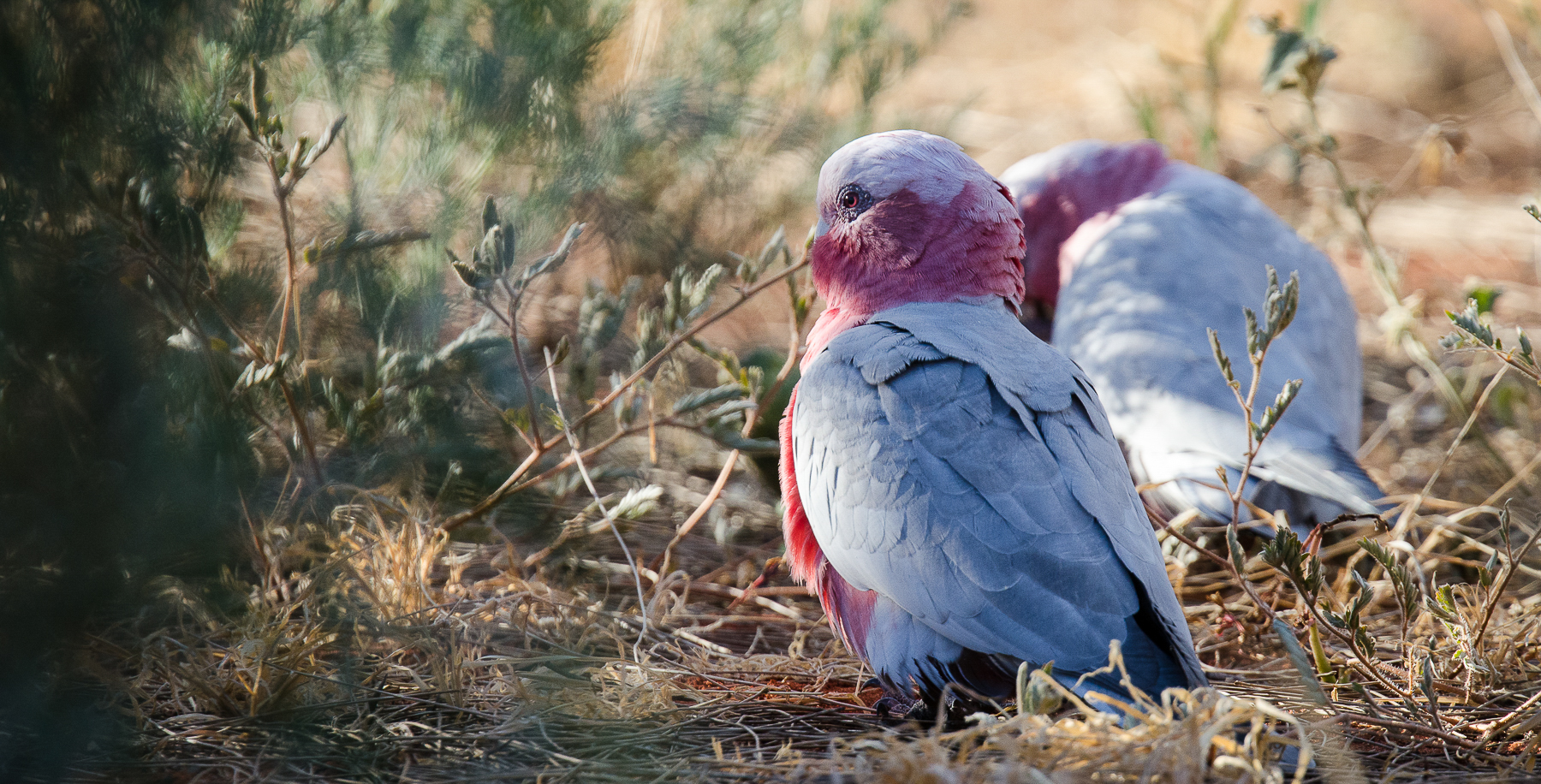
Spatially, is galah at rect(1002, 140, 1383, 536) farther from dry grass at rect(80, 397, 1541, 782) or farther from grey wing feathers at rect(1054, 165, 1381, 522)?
dry grass at rect(80, 397, 1541, 782)

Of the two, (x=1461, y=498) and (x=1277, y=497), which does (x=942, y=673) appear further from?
(x=1461, y=498)

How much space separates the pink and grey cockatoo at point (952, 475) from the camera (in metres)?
1.75

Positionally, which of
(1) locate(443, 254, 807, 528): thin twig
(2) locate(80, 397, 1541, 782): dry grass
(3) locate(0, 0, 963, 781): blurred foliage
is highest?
(3) locate(0, 0, 963, 781): blurred foliage

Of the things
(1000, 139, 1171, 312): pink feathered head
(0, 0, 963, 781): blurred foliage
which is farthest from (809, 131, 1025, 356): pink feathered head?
(1000, 139, 1171, 312): pink feathered head

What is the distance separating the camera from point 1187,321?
115 inches

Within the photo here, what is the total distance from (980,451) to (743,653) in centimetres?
99

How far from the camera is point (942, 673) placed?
6.18ft

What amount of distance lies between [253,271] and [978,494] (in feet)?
4.98

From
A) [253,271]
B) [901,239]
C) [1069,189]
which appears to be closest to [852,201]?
[901,239]

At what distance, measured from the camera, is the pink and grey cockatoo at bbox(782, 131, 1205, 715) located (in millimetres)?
1746

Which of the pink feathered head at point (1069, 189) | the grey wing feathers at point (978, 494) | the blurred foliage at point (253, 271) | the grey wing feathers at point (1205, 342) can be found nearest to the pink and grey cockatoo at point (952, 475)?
the grey wing feathers at point (978, 494)

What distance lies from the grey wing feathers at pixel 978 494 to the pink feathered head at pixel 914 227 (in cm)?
17

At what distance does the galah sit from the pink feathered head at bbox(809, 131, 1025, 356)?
78 centimetres

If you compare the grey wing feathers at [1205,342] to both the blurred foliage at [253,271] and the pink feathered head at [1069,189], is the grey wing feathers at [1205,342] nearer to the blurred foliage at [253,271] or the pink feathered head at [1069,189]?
the pink feathered head at [1069,189]
